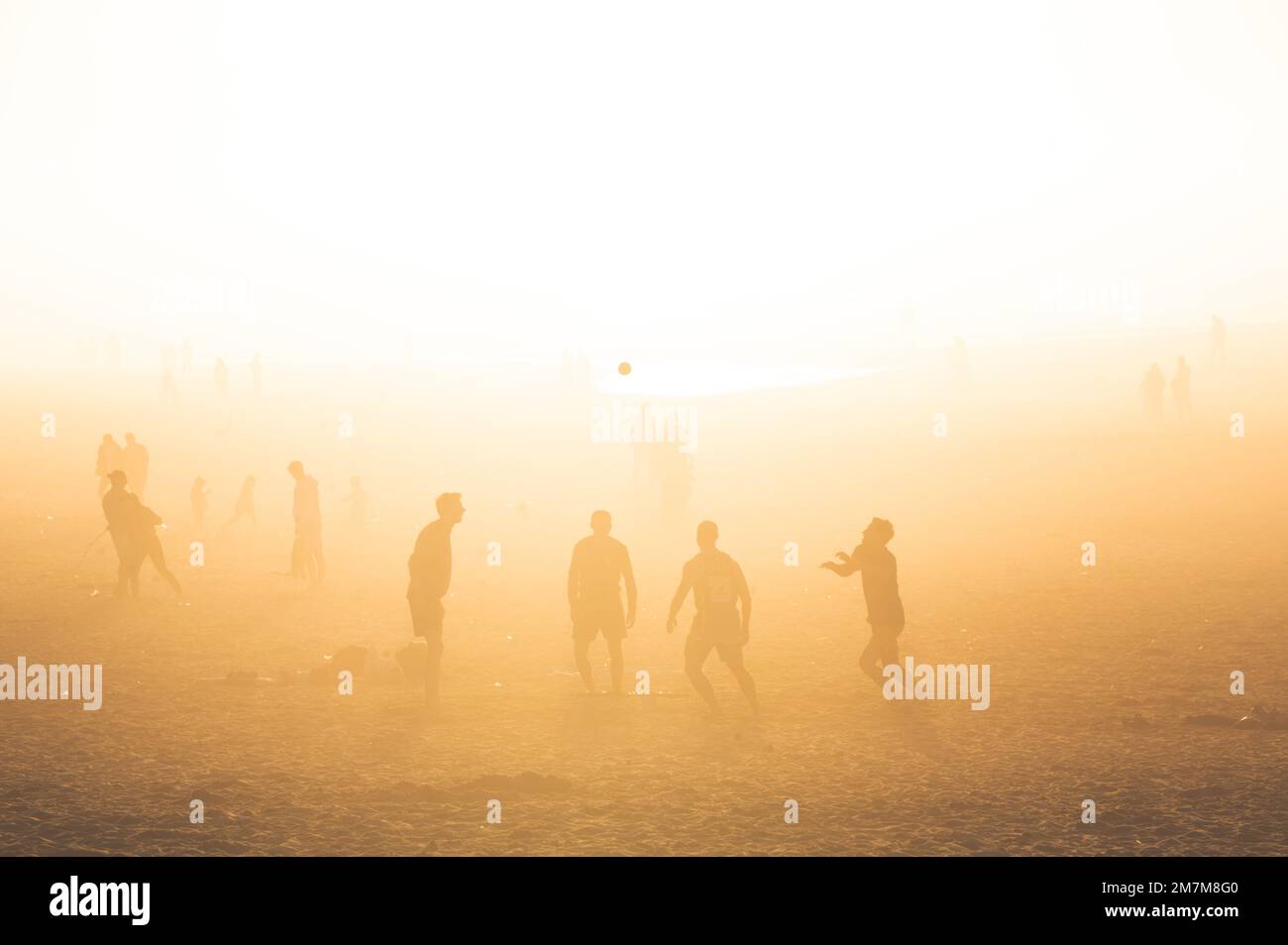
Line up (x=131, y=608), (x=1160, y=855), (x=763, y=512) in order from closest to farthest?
(x=1160, y=855) → (x=131, y=608) → (x=763, y=512)

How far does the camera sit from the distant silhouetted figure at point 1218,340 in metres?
52.2

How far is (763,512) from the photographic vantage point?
30.0 m

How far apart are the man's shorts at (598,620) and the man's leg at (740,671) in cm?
139

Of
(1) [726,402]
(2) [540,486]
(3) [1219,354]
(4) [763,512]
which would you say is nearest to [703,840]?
(4) [763,512]

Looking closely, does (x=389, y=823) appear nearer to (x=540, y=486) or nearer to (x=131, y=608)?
(x=131, y=608)

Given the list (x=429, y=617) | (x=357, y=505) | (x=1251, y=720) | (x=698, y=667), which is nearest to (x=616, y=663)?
(x=698, y=667)

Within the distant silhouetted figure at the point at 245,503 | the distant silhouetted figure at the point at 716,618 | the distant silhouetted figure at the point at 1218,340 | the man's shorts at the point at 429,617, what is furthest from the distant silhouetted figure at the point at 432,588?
the distant silhouetted figure at the point at 1218,340

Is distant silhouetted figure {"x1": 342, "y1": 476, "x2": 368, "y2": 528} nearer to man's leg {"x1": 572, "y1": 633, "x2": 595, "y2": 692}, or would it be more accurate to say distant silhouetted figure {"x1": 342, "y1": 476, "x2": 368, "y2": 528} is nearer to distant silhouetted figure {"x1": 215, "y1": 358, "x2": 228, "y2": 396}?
man's leg {"x1": 572, "y1": 633, "x2": 595, "y2": 692}

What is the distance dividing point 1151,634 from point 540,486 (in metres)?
21.8

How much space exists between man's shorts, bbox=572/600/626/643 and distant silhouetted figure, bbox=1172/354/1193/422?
30927mm

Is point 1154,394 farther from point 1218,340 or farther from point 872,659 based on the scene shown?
point 872,659

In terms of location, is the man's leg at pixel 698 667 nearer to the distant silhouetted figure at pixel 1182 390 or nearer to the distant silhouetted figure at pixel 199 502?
the distant silhouetted figure at pixel 199 502

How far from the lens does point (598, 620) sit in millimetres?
13445

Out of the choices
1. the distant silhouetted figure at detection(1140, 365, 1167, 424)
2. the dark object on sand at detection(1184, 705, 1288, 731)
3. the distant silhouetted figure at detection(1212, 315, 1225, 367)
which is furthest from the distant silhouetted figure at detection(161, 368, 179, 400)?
the dark object on sand at detection(1184, 705, 1288, 731)
